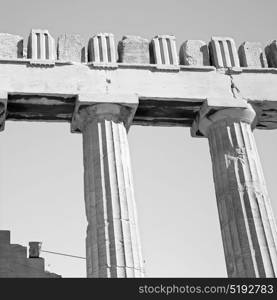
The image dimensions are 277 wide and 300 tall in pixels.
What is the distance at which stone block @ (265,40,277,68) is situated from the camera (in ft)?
76.9

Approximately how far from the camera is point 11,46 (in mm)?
21812

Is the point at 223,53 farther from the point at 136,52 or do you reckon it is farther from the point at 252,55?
the point at 136,52

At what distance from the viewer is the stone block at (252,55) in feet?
75.7

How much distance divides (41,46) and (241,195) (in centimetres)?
781

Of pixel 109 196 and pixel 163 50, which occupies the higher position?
pixel 163 50

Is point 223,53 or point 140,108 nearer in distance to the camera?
point 140,108

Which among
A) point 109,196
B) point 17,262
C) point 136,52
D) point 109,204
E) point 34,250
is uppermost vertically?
point 136,52

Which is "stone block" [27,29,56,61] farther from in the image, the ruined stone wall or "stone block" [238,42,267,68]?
the ruined stone wall

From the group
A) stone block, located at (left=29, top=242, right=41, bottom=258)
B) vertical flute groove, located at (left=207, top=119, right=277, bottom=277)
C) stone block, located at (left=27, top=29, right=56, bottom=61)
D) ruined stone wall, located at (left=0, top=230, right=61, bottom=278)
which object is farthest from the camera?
stone block, located at (left=29, top=242, right=41, bottom=258)

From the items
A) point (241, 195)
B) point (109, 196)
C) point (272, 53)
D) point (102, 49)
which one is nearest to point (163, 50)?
point (102, 49)

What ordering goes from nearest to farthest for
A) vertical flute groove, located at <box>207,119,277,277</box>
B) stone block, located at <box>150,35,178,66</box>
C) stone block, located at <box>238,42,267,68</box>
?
vertical flute groove, located at <box>207,119,277,277</box> → stone block, located at <box>150,35,178,66</box> → stone block, located at <box>238,42,267,68</box>

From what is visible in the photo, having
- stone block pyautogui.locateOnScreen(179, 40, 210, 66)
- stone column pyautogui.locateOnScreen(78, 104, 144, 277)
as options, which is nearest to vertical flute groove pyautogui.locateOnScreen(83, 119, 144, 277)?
stone column pyautogui.locateOnScreen(78, 104, 144, 277)
